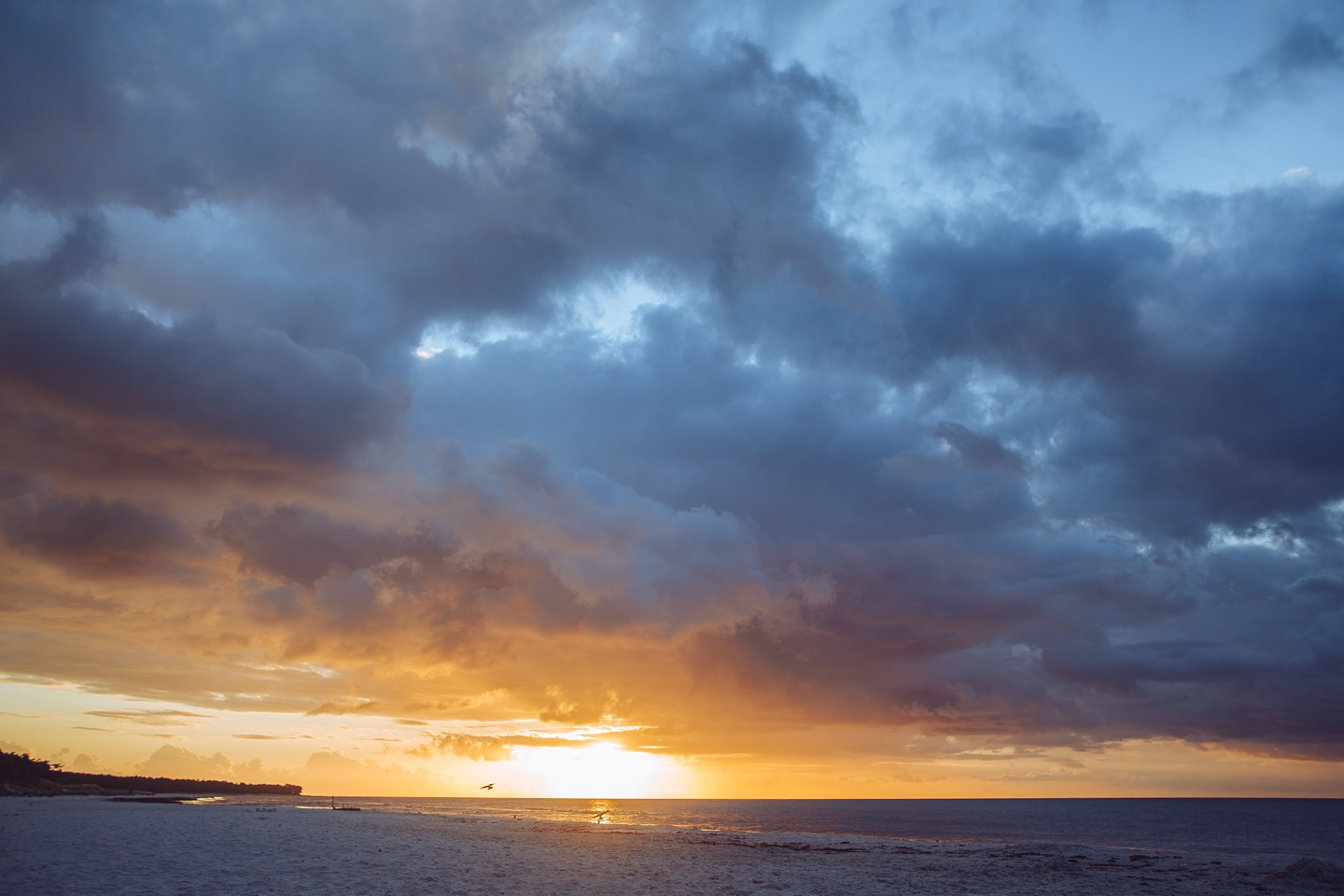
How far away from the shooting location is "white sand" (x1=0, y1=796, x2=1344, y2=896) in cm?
3838

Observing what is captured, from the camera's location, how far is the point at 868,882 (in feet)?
161

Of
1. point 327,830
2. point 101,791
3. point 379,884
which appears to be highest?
point 379,884

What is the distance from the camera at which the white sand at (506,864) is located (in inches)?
1511

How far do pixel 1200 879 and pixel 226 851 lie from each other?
66.7 metres

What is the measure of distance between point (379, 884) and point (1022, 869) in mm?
46781

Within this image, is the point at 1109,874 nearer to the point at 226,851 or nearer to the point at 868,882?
the point at 868,882

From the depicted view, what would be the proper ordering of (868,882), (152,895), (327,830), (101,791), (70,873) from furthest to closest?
(101,791) → (327,830) → (868,882) → (70,873) → (152,895)

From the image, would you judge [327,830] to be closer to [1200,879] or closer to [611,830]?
[611,830]

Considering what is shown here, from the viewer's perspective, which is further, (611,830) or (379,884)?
(611,830)

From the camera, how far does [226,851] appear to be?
50.1 meters

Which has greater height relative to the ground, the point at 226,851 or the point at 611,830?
the point at 226,851

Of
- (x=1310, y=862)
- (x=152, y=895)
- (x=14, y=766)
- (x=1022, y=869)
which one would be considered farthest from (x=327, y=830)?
(x=14, y=766)

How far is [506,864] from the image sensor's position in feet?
164

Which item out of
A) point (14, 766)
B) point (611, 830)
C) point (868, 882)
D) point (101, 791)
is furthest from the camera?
point (101, 791)
